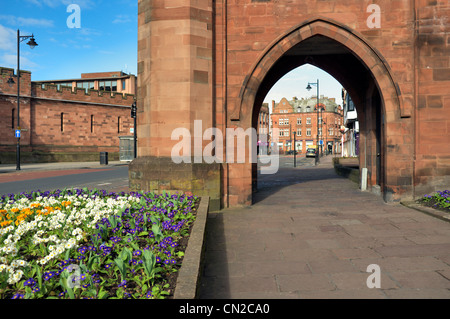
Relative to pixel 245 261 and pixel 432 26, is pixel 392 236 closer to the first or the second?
pixel 245 261

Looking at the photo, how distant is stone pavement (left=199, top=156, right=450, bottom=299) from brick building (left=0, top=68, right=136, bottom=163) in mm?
31951

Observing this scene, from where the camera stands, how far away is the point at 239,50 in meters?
8.59

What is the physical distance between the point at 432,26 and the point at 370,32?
1.50m

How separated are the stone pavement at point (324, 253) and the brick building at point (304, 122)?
276ft

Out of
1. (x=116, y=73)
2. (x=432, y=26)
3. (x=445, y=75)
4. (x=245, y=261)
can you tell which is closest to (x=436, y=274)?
(x=245, y=261)

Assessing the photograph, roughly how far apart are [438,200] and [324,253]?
4.72 meters

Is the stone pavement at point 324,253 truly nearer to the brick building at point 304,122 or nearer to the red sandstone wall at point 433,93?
the red sandstone wall at point 433,93

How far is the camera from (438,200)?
784 centimetres

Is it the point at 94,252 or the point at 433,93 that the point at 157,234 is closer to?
the point at 94,252

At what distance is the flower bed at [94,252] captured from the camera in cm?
286

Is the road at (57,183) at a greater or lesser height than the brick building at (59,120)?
lesser

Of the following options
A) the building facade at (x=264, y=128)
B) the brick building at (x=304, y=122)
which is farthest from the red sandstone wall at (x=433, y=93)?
the brick building at (x=304, y=122)

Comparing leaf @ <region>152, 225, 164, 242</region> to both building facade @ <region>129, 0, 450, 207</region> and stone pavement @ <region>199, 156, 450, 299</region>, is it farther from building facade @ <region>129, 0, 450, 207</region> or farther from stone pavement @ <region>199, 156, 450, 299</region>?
building facade @ <region>129, 0, 450, 207</region>

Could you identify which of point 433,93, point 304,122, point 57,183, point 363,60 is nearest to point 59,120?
point 57,183
